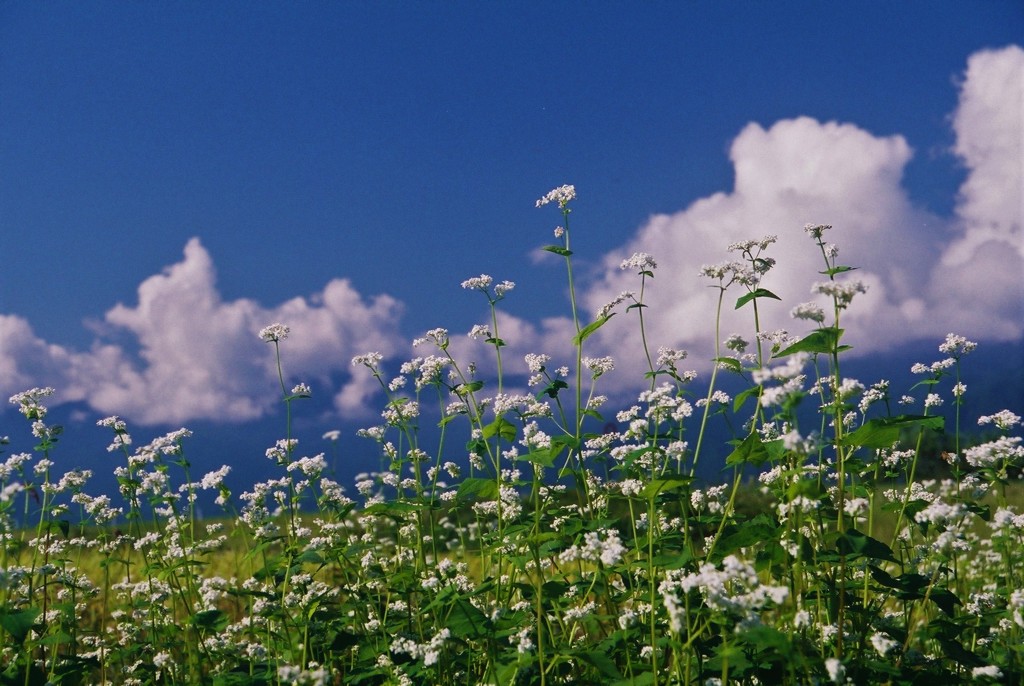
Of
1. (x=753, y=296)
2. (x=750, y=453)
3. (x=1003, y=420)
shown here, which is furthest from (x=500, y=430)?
(x=1003, y=420)

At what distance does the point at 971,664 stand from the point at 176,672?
5.96m

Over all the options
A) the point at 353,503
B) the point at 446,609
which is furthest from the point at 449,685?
the point at 353,503

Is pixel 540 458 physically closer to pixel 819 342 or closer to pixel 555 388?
pixel 555 388

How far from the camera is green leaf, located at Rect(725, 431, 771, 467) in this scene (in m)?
4.39

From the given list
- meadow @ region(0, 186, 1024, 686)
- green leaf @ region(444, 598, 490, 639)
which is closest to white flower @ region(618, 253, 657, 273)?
meadow @ region(0, 186, 1024, 686)

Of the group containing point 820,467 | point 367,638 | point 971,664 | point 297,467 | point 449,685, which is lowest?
point 971,664

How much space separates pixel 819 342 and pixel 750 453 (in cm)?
76

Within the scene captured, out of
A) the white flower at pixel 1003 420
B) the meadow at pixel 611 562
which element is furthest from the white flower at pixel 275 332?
the white flower at pixel 1003 420

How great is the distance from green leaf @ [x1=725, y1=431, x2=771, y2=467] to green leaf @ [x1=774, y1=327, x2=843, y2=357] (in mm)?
540

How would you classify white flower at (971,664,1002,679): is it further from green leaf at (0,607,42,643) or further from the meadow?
green leaf at (0,607,42,643)

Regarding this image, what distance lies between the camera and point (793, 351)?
4414 mm

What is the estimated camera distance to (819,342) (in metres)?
4.44

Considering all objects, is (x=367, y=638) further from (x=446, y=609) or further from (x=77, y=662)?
(x=77, y=662)

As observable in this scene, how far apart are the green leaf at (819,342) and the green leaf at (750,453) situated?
540mm
